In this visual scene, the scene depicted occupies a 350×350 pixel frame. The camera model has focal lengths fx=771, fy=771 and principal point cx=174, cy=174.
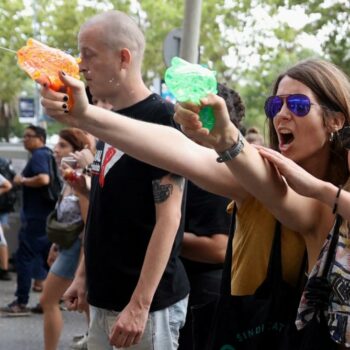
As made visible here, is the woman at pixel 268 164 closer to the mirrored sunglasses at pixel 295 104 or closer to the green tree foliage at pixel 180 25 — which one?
the mirrored sunglasses at pixel 295 104

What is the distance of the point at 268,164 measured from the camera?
2008mm

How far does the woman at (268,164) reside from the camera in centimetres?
199

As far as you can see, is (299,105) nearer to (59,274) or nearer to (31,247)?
(59,274)

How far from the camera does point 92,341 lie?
125 inches

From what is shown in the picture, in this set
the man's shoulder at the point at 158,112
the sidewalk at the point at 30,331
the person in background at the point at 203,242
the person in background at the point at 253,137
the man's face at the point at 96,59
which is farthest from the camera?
the person in background at the point at 253,137

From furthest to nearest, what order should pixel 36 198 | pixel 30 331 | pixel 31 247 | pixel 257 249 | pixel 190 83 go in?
pixel 36 198, pixel 31 247, pixel 30 331, pixel 257 249, pixel 190 83

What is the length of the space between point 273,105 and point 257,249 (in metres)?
0.42

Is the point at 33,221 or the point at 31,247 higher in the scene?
the point at 33,221

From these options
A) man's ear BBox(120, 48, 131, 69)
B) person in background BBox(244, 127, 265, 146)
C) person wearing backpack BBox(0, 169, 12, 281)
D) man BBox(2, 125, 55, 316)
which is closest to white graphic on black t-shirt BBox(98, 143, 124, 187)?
man's ear BBox(120, 48, 131, 69)

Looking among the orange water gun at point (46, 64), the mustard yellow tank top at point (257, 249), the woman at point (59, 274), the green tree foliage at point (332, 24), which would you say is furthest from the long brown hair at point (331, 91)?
the green tree foliage at point (332, 24)

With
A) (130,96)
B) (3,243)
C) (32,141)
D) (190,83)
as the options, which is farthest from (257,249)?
(32,141)

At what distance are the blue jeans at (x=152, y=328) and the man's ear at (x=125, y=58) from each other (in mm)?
951

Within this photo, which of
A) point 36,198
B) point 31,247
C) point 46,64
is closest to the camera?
point 46,64

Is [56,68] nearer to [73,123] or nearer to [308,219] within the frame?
[73,123]
